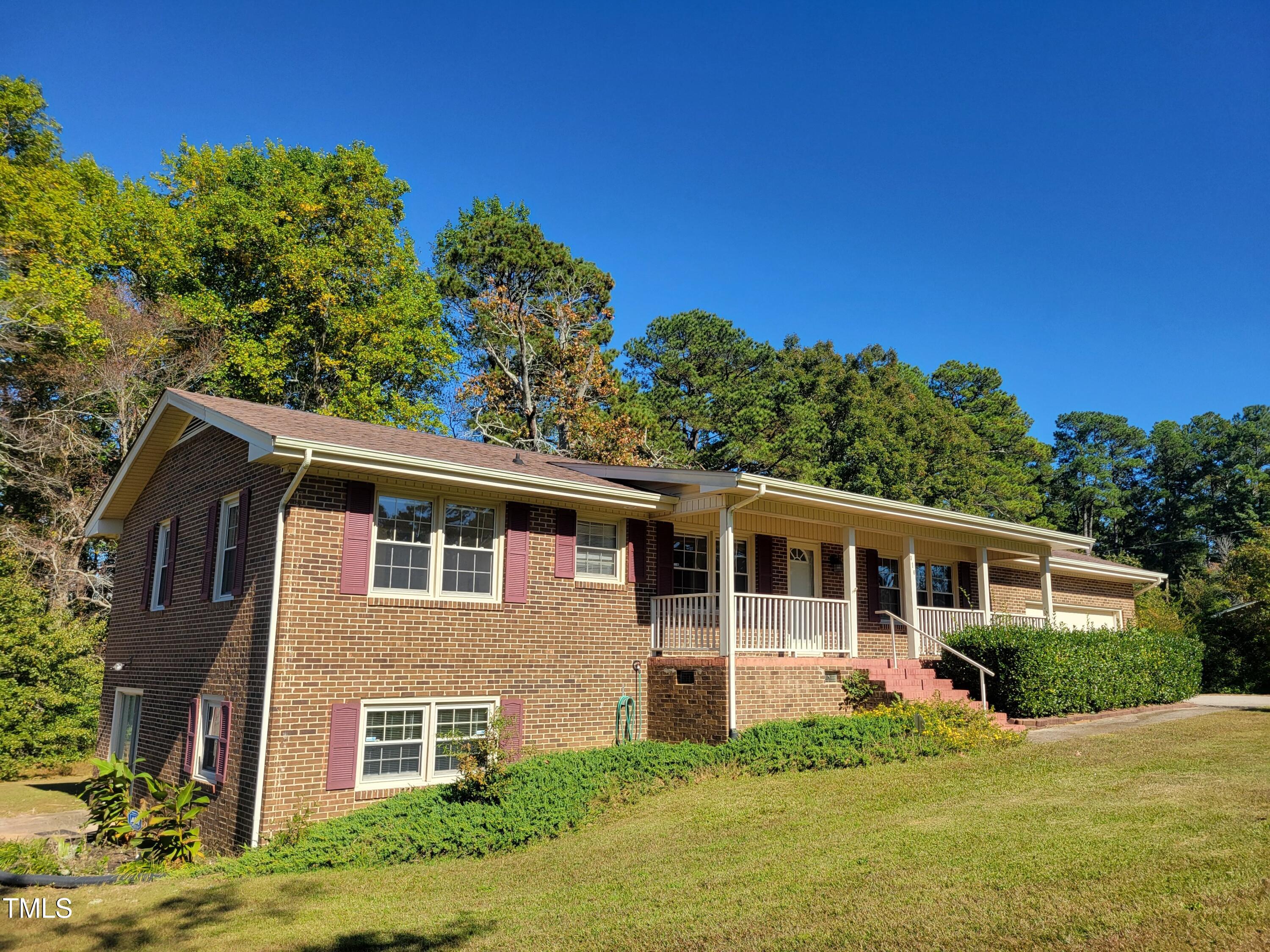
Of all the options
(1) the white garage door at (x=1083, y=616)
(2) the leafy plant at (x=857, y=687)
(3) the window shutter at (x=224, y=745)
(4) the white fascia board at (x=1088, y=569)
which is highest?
(4) the white fascia board at (x=1088, y=569)

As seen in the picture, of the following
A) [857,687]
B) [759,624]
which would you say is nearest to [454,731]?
[759,624]

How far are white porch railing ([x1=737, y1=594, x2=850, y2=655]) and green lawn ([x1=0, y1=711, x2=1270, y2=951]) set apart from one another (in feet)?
11.8

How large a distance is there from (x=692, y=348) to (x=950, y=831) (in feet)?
115

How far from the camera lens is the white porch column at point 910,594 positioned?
1714cm

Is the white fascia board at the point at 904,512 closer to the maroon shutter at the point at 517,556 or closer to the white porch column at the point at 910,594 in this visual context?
the white porch column at the point at 910,594

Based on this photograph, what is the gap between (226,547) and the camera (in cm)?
1331

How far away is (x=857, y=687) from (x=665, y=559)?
12.7ft

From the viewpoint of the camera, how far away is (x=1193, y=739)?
13422 mm

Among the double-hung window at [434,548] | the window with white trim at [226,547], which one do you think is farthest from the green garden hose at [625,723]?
the window with white trim at [226,547]

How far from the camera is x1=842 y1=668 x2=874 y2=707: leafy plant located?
15023 millimetres

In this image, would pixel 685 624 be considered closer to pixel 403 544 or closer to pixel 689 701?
pixel 689 701

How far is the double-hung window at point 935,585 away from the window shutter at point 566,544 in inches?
372

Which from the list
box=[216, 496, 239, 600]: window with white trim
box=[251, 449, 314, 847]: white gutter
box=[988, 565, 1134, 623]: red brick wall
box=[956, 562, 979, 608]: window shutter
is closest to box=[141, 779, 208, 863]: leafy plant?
box=[251, 449, 314, 847]: white gutter

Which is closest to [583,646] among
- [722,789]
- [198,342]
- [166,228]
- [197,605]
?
[722,789]
